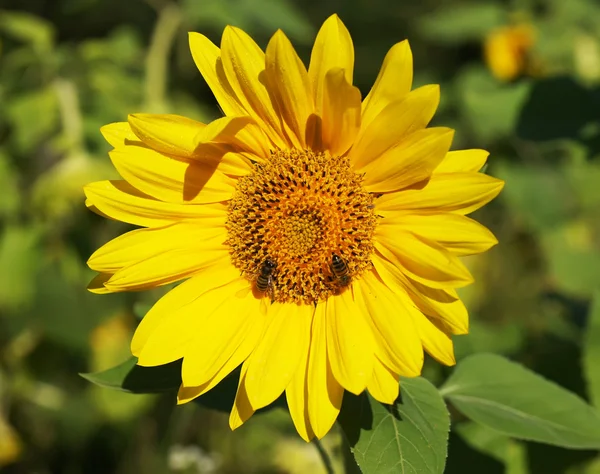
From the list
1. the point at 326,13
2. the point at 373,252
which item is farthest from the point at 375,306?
the point at 326,13

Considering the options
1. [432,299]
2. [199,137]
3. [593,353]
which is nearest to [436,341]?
[432,299]

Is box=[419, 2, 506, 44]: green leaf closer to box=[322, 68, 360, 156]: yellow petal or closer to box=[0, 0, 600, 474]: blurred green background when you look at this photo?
box=[0, 0, 600, 474]: blurred green background

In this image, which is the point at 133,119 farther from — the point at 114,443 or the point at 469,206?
the point at 114,443

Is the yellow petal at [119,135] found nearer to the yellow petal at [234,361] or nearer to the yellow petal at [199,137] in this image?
the yellow petal at [199,137]

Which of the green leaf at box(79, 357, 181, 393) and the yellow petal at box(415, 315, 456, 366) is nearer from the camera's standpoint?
the yellow petal at box(415, 315, 456, 366)

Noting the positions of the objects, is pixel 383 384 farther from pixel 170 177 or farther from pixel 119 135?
pixel 119 135

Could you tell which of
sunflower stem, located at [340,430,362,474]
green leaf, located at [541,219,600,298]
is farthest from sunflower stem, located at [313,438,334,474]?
green leaf, located at [541,219,600,298]
